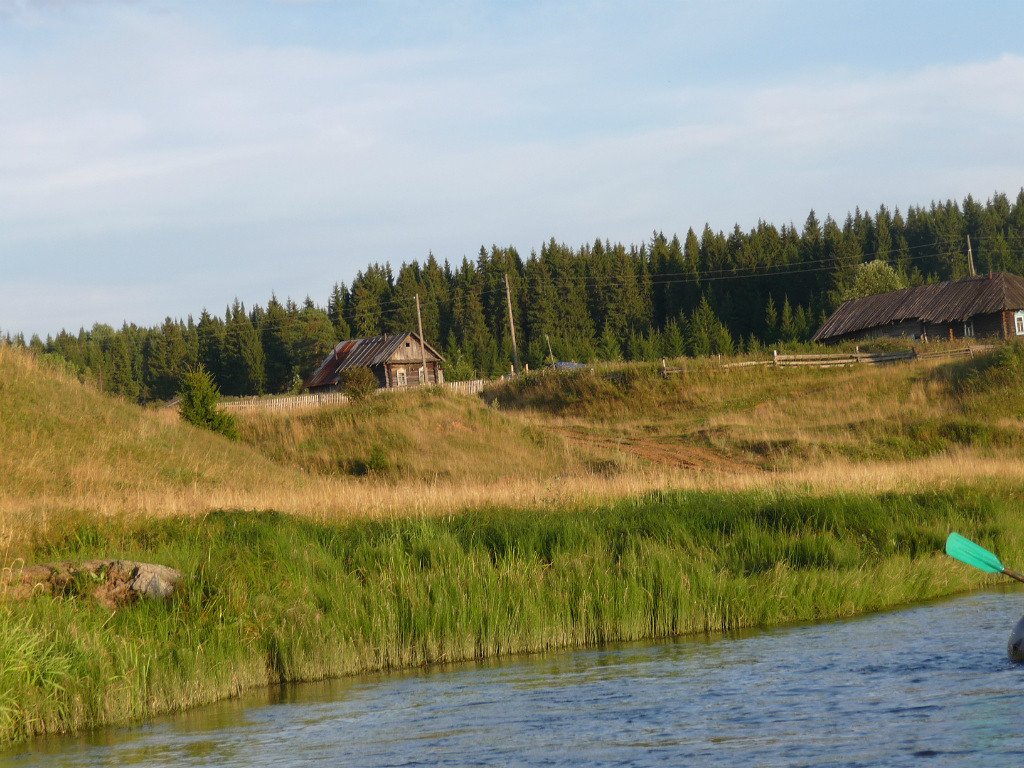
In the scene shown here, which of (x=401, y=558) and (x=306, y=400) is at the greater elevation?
(x=306, y=400)

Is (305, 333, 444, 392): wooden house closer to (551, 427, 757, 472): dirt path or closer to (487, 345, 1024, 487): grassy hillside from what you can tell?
(487, 345, 1024, 487): grassy hillside

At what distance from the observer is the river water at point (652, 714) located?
6.35 meters

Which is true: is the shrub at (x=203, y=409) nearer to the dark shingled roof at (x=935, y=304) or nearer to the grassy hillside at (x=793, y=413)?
the grassy hillside at (x=793, y=413)

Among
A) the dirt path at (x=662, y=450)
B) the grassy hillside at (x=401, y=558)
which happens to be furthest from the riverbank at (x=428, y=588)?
the dirt path at (x=662, y=450)

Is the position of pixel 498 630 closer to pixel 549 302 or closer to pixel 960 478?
pixel 960 478

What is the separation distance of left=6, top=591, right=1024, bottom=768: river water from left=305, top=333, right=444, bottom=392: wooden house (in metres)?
68.6

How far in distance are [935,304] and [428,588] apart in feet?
211

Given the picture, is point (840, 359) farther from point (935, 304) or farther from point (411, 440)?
point (411, 440)

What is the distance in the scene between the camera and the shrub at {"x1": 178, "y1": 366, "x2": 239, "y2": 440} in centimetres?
3381

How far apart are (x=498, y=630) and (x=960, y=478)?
10.9 meters

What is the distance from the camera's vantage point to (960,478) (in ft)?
58.2

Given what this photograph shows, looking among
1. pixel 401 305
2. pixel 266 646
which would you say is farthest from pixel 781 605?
pixel 401 305

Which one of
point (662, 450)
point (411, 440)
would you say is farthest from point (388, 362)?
point (662, 450)

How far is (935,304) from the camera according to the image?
67688mm
